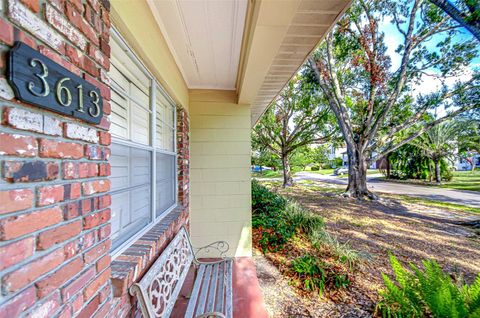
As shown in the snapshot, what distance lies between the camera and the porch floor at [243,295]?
7.23ft

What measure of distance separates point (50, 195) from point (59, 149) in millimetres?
167

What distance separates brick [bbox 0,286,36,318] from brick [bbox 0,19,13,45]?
27.9 inches

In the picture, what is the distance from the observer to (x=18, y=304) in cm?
58

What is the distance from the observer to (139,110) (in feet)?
5.93

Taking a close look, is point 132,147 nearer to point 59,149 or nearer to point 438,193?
point 59,149

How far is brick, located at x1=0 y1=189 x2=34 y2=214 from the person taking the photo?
0.57m

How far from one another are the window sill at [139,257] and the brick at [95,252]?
228 mm

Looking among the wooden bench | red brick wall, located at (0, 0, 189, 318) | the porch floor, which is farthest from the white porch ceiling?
the porch floor

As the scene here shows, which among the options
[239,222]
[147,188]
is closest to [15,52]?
[147,188]

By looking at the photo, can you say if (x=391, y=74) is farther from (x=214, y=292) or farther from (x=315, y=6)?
(x=214, y=292)

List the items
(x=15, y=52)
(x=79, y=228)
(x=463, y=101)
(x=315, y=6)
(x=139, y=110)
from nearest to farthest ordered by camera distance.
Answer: (x=15, y=52) < (x=79, y=228) < (x=315, y=6) < (x=139, y=110) < (x=463, y=101)

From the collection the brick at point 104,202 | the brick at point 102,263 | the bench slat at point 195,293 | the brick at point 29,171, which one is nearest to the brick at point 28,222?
the brick at point 29,171

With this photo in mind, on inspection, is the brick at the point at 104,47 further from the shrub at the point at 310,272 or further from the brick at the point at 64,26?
the shrub at the point at 310,272

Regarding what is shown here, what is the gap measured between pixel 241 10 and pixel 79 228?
1.84m
